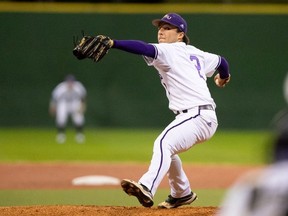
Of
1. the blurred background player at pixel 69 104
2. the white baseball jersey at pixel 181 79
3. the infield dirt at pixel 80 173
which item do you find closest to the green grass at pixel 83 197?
the infield dirt at pixel 80 173

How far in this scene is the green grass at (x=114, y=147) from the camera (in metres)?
13.2

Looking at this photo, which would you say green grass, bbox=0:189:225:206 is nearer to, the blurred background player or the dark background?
the blurred background player

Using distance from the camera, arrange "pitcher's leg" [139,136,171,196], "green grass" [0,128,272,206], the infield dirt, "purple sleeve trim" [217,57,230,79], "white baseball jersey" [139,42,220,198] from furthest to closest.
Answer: the infield dirt → "green grass" [0,128,272,206] → "purple sleeve trim" [217,57,230,79] → "white baseball jersey" [139,42,220,198] → "pitcher's leg" [139,136,171,196]

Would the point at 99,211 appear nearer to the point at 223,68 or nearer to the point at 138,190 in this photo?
the point at 138,190

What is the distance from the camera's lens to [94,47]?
5.35m

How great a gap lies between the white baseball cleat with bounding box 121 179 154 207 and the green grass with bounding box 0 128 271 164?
22.8 ft

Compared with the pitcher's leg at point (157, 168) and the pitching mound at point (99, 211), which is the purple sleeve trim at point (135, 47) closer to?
the pitcher's leg at point (157, 168)

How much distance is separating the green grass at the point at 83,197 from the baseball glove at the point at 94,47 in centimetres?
259

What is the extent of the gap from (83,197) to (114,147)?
6.76 meters

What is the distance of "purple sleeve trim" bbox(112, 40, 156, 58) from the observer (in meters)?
5.21

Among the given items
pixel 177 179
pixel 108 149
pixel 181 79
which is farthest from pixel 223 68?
pixel 108 149

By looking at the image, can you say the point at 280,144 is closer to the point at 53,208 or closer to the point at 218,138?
the point at 53,208

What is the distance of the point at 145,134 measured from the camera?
17.1m

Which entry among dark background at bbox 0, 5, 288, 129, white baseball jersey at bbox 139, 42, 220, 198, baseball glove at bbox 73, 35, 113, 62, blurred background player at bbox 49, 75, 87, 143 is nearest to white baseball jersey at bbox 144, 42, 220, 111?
white baseball jersey at bbox 139, 42, 220, 198
